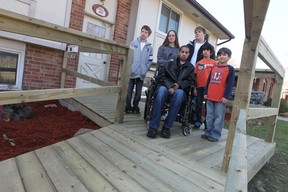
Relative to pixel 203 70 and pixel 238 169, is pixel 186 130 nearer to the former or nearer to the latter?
pixel 203 70

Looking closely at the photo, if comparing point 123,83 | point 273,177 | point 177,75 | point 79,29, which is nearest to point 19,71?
point 79,29

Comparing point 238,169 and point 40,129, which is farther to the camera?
point 40,129

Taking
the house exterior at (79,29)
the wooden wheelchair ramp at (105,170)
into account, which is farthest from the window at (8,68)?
the wooden wheelchair ramp at (105,170)

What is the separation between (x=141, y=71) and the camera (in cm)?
Result: 420

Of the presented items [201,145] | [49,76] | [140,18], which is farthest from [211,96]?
[140,18]

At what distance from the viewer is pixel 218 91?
10.9ft

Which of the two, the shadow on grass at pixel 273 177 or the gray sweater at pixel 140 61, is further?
the gray sweater at pixel 140 61

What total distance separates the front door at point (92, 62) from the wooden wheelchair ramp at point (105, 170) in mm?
4196

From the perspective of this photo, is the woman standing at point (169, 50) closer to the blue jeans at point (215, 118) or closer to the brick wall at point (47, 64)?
the blue jeans at point (215, 118)

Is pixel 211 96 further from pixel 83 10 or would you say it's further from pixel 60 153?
pixel 83 10

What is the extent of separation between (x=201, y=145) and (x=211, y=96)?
74 centimetres

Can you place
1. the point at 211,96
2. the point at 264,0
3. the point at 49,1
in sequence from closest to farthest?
1. the point at 264,0
2. the point at 211,96
3. the point at 49,1

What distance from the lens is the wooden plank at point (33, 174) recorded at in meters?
1.80

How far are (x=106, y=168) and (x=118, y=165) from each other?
124 mm
